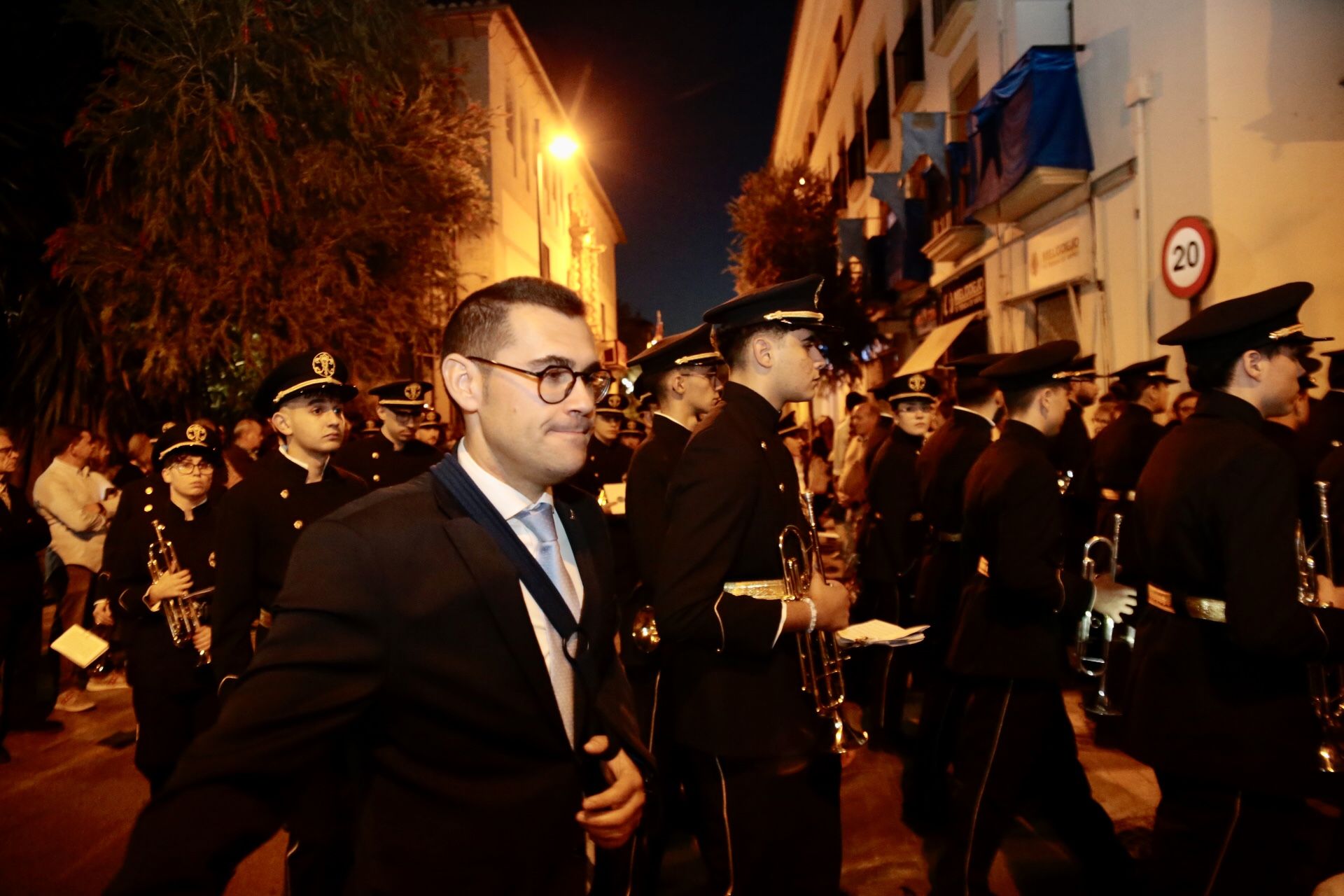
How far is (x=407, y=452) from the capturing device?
27.3ft

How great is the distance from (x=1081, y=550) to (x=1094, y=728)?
1.90m

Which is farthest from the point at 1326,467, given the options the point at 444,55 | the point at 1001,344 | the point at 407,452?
the point at 444,55

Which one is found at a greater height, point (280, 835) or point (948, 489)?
point (948, 489)

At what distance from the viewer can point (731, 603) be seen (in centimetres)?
278

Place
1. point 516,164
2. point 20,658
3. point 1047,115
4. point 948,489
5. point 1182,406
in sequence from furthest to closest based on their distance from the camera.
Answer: point 516,164
point 1047,115
point 1182,406
point 20,658
point 948,489

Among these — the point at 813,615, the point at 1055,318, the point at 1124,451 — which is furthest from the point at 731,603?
the point at 1055,318

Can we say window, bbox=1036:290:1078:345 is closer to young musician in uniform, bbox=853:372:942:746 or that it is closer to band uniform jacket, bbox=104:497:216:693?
young musician in uniform, bbox=853:372:942:746

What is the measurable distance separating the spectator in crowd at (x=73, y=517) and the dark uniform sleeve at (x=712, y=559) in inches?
287

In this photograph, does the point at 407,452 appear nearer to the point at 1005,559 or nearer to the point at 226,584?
the point at 226,584

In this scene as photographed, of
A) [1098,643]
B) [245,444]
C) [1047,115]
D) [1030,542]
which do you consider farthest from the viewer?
[1047,115]

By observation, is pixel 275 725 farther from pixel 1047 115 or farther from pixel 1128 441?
pixel 1047 115

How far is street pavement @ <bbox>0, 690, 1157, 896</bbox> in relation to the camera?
427 centimetres

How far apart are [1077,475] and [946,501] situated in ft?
9.86

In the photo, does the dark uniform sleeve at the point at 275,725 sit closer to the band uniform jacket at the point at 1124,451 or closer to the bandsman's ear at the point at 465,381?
the bandsman's ear at the point at 465,381
